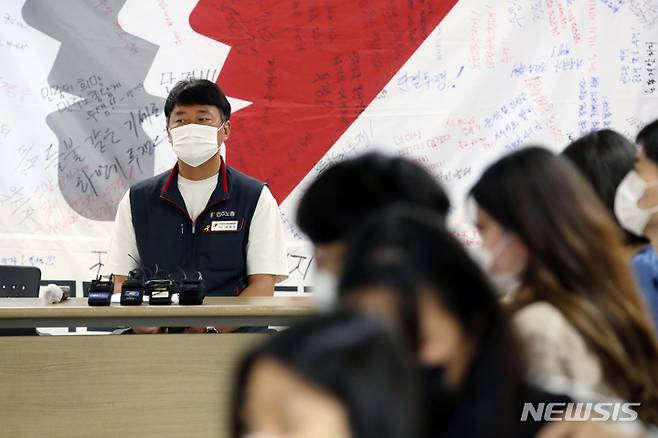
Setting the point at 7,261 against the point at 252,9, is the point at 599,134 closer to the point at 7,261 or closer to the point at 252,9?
the point at 252,9

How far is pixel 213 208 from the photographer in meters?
3.21

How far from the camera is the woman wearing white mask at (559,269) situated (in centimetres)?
117

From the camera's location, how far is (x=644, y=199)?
1879mm

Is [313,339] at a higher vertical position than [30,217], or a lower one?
higher

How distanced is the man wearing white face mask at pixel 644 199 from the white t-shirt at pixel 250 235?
4.89ft

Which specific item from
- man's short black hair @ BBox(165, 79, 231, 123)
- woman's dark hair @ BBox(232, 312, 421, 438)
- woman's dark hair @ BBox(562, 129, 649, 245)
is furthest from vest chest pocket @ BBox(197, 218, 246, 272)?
woman's dark hair @ BBox(232, 312, 421, 438)

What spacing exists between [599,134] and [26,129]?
9.12 ft

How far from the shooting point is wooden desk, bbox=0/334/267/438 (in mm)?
2625

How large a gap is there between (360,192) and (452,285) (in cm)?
28

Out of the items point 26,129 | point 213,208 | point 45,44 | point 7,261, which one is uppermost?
point 45,44

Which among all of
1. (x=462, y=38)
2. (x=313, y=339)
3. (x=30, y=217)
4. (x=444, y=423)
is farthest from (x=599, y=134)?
(x=30, y=217)

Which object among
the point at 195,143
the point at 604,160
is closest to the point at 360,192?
the point at 604,160

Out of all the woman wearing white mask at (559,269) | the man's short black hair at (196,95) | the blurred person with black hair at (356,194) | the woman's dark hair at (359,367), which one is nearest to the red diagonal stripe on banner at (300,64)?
the man's short black hair at (196,95)

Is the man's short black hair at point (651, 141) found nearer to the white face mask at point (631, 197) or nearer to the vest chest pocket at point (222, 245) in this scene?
the white face mask at point (631, 197)
